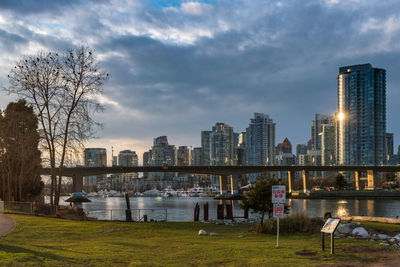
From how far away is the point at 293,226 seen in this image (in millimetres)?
25828

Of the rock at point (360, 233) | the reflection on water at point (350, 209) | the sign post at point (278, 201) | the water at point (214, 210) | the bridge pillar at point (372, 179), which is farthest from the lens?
the bridge pillar at point (372, 179)

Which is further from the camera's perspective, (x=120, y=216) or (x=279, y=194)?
(x=120, y=216)

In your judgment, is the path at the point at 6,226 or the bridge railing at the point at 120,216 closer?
the path at the point at 6,226

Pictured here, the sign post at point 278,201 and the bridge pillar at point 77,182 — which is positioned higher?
the sign post at point 278,201

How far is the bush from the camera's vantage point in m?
25.6

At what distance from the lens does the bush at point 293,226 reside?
25578 millimetres

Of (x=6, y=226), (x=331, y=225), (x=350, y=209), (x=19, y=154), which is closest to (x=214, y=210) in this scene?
(x=350, y=209)

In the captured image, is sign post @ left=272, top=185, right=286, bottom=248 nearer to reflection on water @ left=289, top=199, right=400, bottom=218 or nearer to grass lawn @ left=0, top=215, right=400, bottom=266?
grass lawn @ left=0, top=215, right=400, bottom=266

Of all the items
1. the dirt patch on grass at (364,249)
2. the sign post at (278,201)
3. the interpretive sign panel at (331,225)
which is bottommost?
the dirt patch on grass at (364,249)

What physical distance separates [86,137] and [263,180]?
2189cm

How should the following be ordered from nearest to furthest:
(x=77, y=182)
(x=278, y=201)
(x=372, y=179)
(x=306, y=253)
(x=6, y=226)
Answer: (x=306, y=253)
(x=278, y=201)
(x=6, y=226)
(x=77, y=182)
(x=372, y=179)

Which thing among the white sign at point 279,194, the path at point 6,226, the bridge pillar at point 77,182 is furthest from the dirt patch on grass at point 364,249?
the bridge pillar at point 77,182

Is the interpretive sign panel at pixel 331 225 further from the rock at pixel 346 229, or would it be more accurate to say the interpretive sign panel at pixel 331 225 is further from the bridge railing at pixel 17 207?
the bridge railing at pixel 17 207

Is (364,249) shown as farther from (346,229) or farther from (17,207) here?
(17,207)
